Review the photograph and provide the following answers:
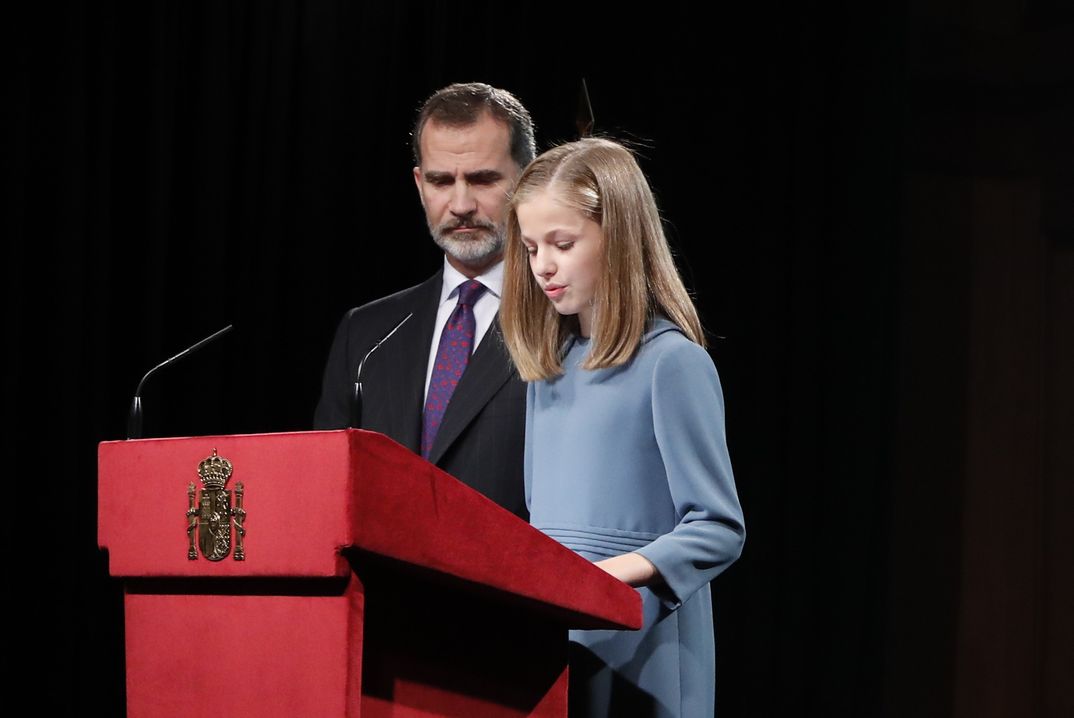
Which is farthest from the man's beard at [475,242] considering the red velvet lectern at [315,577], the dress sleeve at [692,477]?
the red velvet lectern at [315,577]

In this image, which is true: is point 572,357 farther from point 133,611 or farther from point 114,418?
point 114,418

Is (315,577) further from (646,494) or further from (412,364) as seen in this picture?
(412,364)

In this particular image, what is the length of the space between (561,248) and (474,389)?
655 millimetres

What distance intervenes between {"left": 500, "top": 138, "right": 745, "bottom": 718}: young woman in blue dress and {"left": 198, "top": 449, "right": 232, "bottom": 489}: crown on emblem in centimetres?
59

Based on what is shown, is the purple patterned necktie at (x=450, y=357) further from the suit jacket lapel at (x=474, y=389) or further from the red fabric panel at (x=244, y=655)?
the red fabric panel at (x=244, y=655)

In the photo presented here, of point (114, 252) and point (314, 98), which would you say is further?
point (314, 98)

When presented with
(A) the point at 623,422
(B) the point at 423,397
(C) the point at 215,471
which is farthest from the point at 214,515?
(B) the point at 423,397

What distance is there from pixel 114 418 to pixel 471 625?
2171 millimetres

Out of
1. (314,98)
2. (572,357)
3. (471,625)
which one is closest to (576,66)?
(314,98)

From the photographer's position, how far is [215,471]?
3.70 ft

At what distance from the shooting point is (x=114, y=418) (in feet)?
10.6

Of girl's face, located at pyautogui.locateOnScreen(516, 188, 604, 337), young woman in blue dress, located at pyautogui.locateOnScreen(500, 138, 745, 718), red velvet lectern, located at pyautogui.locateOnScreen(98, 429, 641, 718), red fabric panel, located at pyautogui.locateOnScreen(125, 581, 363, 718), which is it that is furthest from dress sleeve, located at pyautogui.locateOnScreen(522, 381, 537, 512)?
red fabric panel, located at pyautogui.locateOnScreen(125, 581, 363, 718)

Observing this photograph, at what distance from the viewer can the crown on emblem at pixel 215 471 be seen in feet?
3.68

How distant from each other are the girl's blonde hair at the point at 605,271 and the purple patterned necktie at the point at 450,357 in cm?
59
